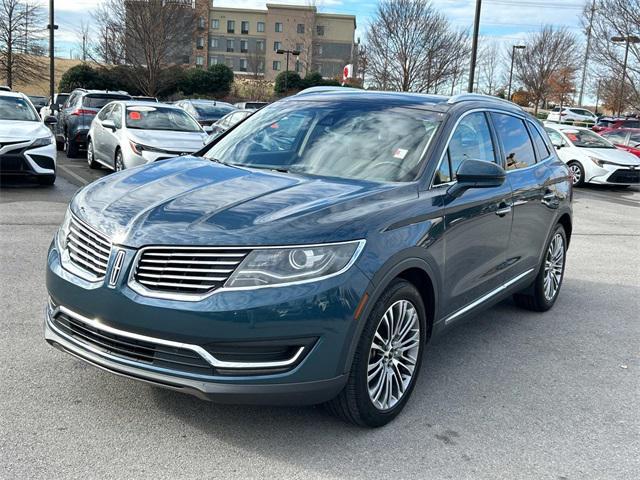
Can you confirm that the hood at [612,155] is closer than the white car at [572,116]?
Yes

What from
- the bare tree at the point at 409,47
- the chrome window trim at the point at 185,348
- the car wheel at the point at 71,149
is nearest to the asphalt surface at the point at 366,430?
the chrome window trim at the point at 185,348

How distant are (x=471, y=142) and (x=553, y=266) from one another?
2.07 metres

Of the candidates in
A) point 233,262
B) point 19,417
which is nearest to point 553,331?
point 233,262

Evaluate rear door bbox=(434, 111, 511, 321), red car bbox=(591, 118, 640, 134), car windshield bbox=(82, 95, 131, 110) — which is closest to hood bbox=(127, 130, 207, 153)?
car windshield bbox=(82, 95, 131, 110)

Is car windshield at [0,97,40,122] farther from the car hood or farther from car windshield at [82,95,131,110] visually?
the car hood

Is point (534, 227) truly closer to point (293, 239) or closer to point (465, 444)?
point (465, 444)

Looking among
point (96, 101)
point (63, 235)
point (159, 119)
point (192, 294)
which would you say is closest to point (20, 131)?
point (159, 119)

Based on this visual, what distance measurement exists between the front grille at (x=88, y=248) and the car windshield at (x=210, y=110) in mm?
19301

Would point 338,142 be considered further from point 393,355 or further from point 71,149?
point 71,149

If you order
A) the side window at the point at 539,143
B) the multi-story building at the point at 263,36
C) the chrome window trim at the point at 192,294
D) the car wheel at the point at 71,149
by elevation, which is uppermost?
the multi-story building at the point at 263,36

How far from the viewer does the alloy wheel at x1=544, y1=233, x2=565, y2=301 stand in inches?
230

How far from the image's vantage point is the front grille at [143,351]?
298cm

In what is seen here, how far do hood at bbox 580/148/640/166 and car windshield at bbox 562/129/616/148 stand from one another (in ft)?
1.27

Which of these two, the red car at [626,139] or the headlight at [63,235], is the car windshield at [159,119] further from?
the red car at [626,139]
